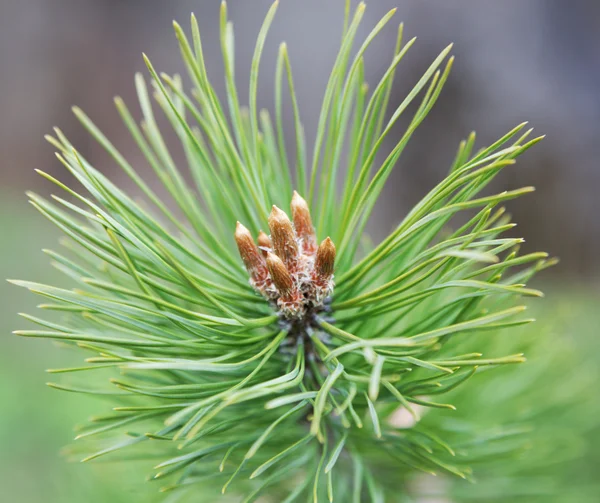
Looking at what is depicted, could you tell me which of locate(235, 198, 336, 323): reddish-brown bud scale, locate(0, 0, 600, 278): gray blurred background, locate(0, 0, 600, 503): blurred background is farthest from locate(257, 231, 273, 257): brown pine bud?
locate(0, 0, 600, 278): gray blurred background

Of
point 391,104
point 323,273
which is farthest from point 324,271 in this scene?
point 391,104

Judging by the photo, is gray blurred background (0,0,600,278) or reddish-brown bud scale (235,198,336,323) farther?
gray blurred background (0,0,600,278)

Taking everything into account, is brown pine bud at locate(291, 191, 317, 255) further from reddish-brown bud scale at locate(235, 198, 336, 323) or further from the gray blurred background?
the gray blurred background

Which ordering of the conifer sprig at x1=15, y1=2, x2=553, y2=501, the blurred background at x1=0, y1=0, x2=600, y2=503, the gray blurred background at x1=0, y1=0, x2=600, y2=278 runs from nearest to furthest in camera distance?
the conifer sprig at x1=15, y1=2, x2=553, y2=501, the blurred background at x1=0, y1=0, x2=600, y2=503, the gray blurred background at x1=0, y1=0, x2=600, y2=278

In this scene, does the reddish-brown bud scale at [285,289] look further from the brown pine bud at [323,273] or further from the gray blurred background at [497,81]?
the gray blurred background at [497,81]

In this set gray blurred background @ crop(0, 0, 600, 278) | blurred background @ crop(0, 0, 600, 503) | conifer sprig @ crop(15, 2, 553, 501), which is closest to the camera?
conifer sprig @ crop(15, 2, 553, 501)

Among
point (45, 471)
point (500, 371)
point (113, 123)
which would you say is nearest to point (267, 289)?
point (500, 371)

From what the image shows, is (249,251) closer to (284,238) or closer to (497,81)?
(284,238)
